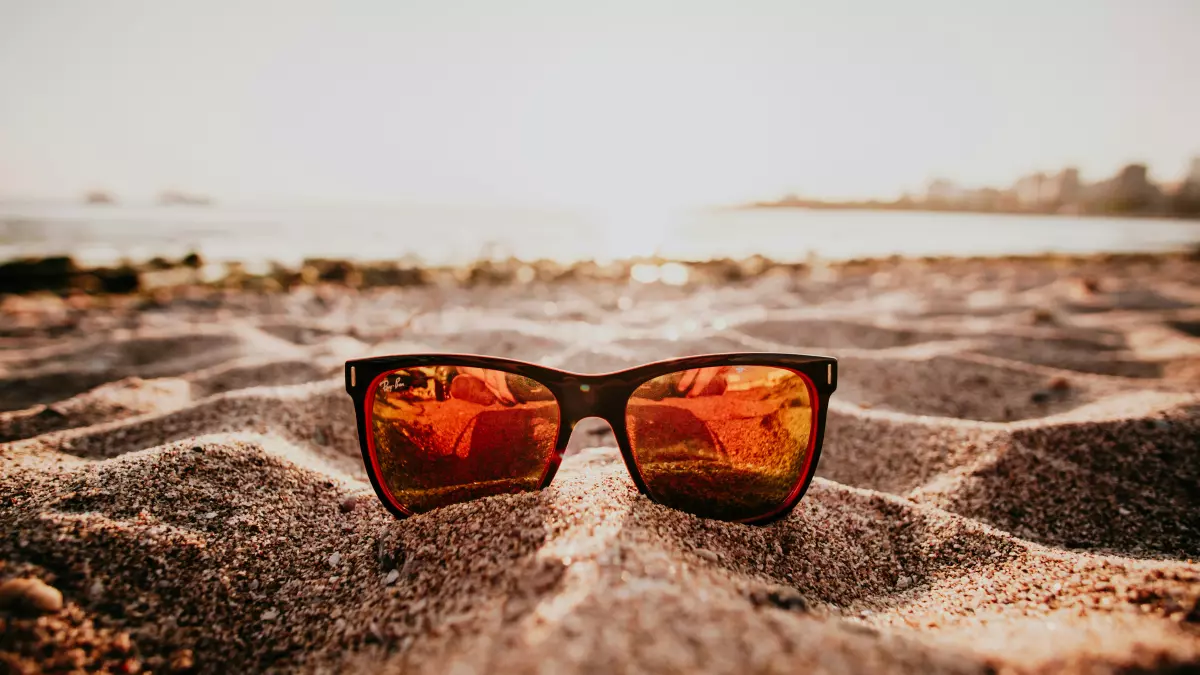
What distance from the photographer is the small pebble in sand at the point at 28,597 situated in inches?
33.8

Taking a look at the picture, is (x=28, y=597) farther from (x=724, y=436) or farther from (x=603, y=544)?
(x=724, y=436)

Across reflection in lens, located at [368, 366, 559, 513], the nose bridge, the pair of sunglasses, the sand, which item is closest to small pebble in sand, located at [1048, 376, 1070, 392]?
the sand

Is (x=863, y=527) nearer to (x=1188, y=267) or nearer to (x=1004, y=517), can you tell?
(x=1004, y=517)

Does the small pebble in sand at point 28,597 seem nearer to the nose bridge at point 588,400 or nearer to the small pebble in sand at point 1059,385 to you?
the nose bridge at point 588,400

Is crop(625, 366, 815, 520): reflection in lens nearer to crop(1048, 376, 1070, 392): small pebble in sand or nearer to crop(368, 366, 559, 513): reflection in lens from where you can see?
crop(368, 366, 559, 513): reflection in lens

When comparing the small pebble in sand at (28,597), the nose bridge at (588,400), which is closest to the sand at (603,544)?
the small pebble in sand at (28,597)

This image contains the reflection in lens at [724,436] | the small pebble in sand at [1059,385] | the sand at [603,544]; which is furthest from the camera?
the small pebble in sand at [1059,385]

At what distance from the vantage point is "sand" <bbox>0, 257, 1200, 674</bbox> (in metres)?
0.79

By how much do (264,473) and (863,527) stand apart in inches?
64.8

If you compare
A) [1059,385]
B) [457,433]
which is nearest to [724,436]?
[457,433]

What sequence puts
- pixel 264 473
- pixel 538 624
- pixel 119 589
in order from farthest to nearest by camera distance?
pixel 264 473 < pixel 119 589 < pixel 538 624

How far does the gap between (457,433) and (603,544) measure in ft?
1.84

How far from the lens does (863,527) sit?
142 cm

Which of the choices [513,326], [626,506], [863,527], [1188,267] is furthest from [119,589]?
[1188,267]
